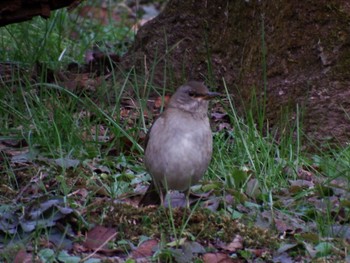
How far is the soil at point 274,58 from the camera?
7.56 metres

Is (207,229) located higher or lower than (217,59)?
lower

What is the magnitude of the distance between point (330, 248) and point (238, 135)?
1.83 meters

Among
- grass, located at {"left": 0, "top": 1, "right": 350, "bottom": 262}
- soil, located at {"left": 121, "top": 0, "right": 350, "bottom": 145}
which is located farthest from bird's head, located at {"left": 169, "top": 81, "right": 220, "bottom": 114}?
soil, located at {"left": 121, "top": 0, "right": 350, "bottom": 145}

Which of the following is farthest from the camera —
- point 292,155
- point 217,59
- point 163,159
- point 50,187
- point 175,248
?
point 217,59

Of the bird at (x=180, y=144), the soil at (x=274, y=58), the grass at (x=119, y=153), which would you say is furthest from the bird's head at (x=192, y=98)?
the soil at (x=274, y=58)

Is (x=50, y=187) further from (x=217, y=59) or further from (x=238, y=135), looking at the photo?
(x=217, y=59)

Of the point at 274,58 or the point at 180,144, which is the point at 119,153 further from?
the point at 274,58

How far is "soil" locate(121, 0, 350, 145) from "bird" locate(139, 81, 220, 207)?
1.18m

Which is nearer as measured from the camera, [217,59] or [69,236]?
[69,236]

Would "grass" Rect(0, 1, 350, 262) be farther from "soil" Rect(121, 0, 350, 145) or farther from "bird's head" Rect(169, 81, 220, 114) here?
"bird's head" Rect(169, 81, 220, 114)

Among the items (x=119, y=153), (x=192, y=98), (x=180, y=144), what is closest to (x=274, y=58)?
(x=119, y=153)

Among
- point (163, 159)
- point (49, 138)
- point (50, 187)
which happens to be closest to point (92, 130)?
point (49, 138)

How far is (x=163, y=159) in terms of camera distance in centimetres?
600

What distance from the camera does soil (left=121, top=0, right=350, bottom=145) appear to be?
756 centimetres
